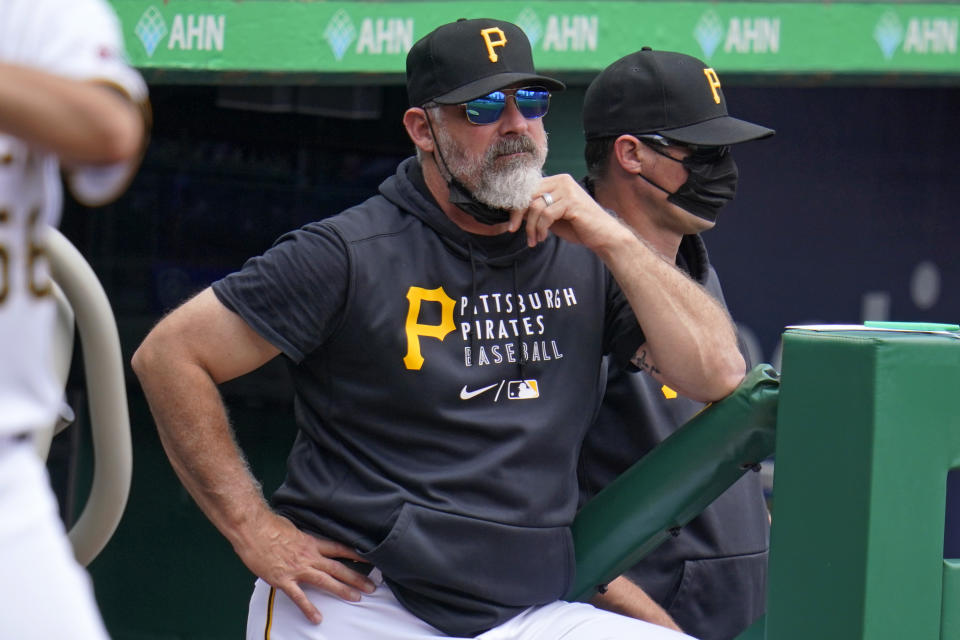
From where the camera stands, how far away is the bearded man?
222 centimetres

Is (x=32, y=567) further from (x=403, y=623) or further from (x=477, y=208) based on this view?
(x=477, y=208)

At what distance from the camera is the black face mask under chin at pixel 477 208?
2.35m

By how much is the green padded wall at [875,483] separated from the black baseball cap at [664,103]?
983 millimetres

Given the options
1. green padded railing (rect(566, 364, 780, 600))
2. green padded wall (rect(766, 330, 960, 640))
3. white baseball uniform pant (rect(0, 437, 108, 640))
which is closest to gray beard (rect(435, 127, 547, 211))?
green padded railing (rect(566, 364, 780, 600))

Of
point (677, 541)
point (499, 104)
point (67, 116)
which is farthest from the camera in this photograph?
point (677, 541)

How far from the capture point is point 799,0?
388 cm

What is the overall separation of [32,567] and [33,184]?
1.24ft

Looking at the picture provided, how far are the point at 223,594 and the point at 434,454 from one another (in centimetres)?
231

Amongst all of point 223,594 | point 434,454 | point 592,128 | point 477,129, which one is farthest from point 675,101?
point 223,594

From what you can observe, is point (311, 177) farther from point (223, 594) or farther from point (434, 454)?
point (434, 454)

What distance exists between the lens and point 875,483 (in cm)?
173

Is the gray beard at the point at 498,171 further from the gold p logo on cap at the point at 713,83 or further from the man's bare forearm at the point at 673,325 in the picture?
the gold p logo on cap at the point at 713,83

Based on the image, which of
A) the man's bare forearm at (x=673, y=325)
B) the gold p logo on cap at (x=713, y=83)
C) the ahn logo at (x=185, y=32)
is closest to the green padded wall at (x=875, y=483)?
the man's bare forearm at (x=673, y=325)

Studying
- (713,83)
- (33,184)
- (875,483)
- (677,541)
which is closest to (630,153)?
(713,83)
